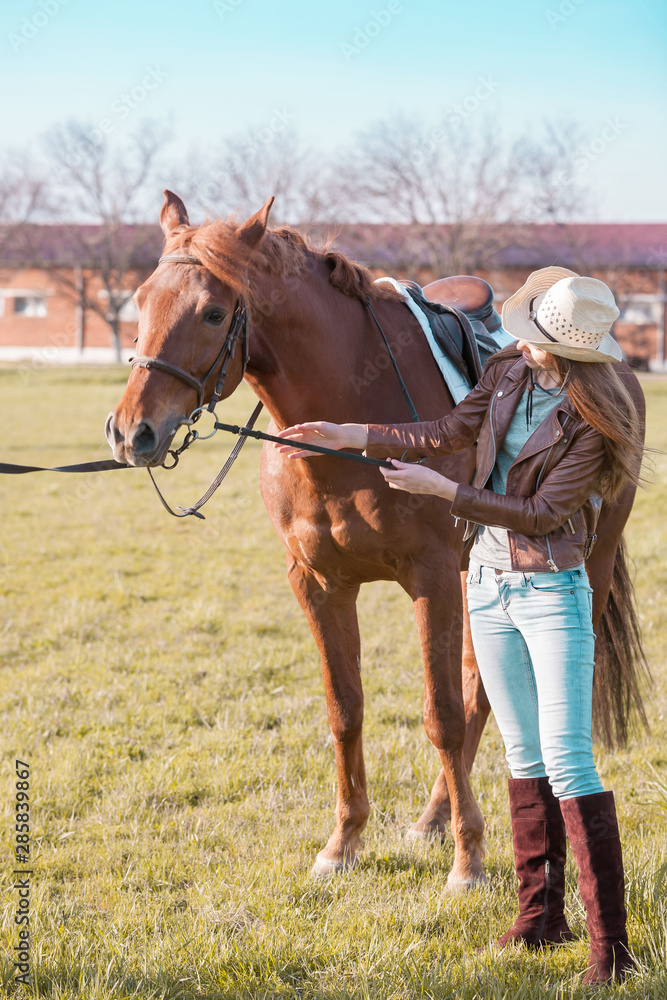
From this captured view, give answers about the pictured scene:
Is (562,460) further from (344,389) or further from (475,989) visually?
(475,989)

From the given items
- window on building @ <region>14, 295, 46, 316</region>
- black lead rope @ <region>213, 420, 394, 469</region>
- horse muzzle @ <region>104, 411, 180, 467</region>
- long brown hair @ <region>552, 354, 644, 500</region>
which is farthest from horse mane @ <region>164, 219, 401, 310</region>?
window on building @ <region>14, 295, 46, 316</region>

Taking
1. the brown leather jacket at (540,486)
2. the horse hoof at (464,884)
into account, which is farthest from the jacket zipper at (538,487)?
the horse hoof at (464,884)

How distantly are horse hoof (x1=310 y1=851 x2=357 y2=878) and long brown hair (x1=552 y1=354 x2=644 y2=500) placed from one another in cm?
171

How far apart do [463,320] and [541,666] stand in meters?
1.67

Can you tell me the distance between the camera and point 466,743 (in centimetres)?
367

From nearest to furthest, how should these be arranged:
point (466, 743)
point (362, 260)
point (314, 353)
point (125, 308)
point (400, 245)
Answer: point (314, 353) < point (466, 743) < point (362, 260) < point (400, 245) < point (125, 308)

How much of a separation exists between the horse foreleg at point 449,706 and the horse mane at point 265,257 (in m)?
1.12

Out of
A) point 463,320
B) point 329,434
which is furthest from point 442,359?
point 329,434

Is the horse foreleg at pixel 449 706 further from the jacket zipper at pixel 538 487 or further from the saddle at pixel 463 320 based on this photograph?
the saddle at pixel 463 320

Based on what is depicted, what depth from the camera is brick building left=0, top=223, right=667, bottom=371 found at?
38.1 metres

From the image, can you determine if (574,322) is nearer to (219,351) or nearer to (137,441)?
(219,351)

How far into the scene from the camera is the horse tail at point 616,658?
3672mm

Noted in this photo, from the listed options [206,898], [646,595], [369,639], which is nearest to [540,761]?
[206,898]

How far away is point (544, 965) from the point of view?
7.90 ft
